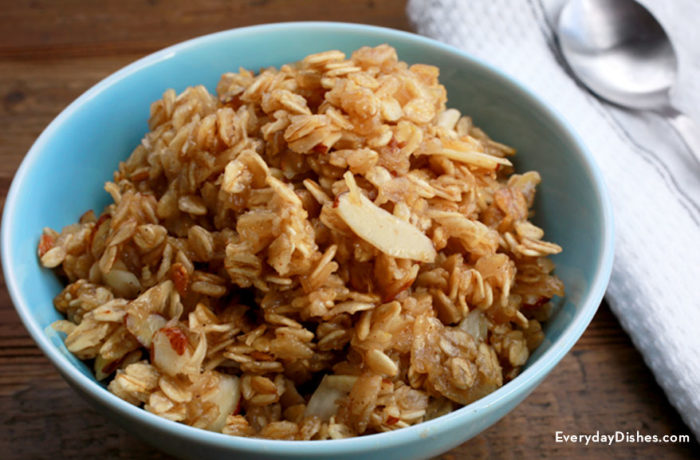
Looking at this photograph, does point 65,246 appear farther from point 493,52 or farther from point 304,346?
point 493,52

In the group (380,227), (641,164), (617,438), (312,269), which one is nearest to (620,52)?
(641,164)

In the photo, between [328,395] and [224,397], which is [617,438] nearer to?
[328,395]

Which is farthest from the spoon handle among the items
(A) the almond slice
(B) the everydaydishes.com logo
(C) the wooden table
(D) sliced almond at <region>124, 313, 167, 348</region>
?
(D) sliced almond at <region>124, 313, 167, 348</region>

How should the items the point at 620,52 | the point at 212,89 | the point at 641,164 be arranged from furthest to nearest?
the point at 620,52 → the point at 641,164 → the point at 212,89

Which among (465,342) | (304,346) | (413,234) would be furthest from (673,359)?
(304,346)

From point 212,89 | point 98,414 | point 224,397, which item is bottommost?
point 98,414

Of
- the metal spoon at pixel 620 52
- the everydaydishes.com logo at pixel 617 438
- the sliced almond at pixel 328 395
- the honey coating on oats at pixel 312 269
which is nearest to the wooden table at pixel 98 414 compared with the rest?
the everydaydishes.com logo at pixel 617 438

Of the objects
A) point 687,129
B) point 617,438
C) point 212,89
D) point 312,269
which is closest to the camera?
point 312,269
